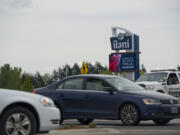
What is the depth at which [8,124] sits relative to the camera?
9.45m

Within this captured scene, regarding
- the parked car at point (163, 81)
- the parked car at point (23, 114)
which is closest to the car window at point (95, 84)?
the parked car at point (23, 114)

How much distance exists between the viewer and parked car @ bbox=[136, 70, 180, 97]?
24266 millimetres


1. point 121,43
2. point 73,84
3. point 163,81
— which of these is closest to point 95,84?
point 73,84

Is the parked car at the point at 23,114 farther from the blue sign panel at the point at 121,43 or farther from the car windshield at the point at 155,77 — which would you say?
the blue sign panel at the point at 121,43

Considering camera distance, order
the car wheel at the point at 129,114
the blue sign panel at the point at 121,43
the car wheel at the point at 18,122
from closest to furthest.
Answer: the car wheel at the point at 18,122
the car wheel at the point at 129,114
the blue sign panel at the point at 121,43

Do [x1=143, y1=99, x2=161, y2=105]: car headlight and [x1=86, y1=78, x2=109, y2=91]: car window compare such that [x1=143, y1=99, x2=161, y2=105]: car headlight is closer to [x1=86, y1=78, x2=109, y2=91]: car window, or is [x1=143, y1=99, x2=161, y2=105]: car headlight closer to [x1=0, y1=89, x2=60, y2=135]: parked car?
[x1=86, y1=78, x2=109, y2=91]: car window

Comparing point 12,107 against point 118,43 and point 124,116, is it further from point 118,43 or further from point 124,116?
point 118,43

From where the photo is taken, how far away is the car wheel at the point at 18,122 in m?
9.41

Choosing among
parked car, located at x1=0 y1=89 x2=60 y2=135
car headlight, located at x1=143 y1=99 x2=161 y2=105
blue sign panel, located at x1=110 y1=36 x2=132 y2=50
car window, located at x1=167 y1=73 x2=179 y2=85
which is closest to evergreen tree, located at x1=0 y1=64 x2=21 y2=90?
blue sign panel, located at x1=110 y1=36 x2=132 y2=50

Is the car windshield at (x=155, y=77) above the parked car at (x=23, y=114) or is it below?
above

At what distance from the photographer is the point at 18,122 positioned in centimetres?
952

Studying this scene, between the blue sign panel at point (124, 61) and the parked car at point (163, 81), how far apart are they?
21496 millimetres

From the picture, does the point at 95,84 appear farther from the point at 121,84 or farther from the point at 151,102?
the point at 151,102

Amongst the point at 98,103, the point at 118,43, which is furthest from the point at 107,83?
the point at 118,43
